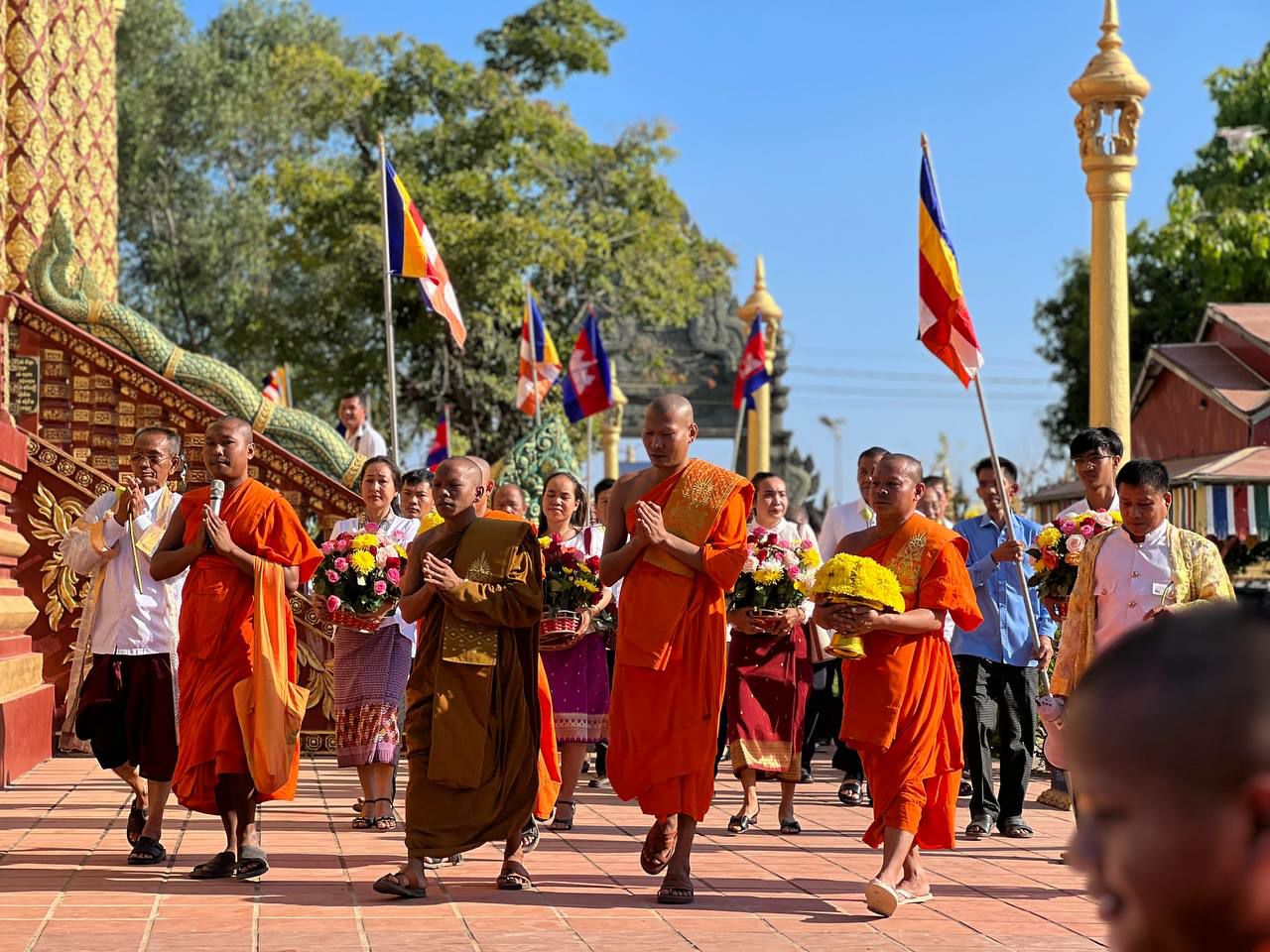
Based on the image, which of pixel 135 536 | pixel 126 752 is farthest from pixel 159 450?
pixel 126 752

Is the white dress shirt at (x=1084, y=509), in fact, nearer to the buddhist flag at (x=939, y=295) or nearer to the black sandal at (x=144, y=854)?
the buddhist flag at (x=939, y=295)

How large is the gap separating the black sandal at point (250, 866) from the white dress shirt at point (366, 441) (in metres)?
7.14

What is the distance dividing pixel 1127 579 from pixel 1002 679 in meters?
2.40

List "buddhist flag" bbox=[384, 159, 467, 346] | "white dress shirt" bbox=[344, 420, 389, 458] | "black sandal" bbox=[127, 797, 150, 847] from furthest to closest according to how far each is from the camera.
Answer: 1. "white dress shirt" bbox=[344, 420, 389, 458]
2. "buddhist flag" bbox=[384, 159, 467, 346]
3. "black sandal" bbox=[127, 797, 150, 847]

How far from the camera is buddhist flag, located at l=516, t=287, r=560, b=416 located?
789 inches

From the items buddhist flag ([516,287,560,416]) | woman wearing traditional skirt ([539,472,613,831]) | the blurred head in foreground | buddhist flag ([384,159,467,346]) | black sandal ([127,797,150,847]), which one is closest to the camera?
the blurred head in foreground

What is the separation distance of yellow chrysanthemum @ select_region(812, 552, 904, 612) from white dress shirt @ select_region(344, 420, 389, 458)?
310 inches

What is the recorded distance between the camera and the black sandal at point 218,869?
7145 millimetres

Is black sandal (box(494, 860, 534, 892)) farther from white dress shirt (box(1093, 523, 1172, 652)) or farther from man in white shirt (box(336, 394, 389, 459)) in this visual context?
man in white shirt (box(336, 394, 389, 459))

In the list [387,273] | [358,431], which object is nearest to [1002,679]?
[387,273]

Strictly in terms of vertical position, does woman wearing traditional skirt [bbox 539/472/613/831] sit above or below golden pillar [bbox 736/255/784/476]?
below

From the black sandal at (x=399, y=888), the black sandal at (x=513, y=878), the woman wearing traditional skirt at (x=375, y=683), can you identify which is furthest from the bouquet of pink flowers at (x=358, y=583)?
the black sandal at (x=399, y=888)

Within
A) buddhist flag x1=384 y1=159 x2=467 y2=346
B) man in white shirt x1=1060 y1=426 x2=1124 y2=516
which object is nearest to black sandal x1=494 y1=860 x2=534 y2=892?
man in white shirt x1=1060 y1=426 x2=1124 y2=516

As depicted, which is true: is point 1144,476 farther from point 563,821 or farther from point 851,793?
point 851,793
